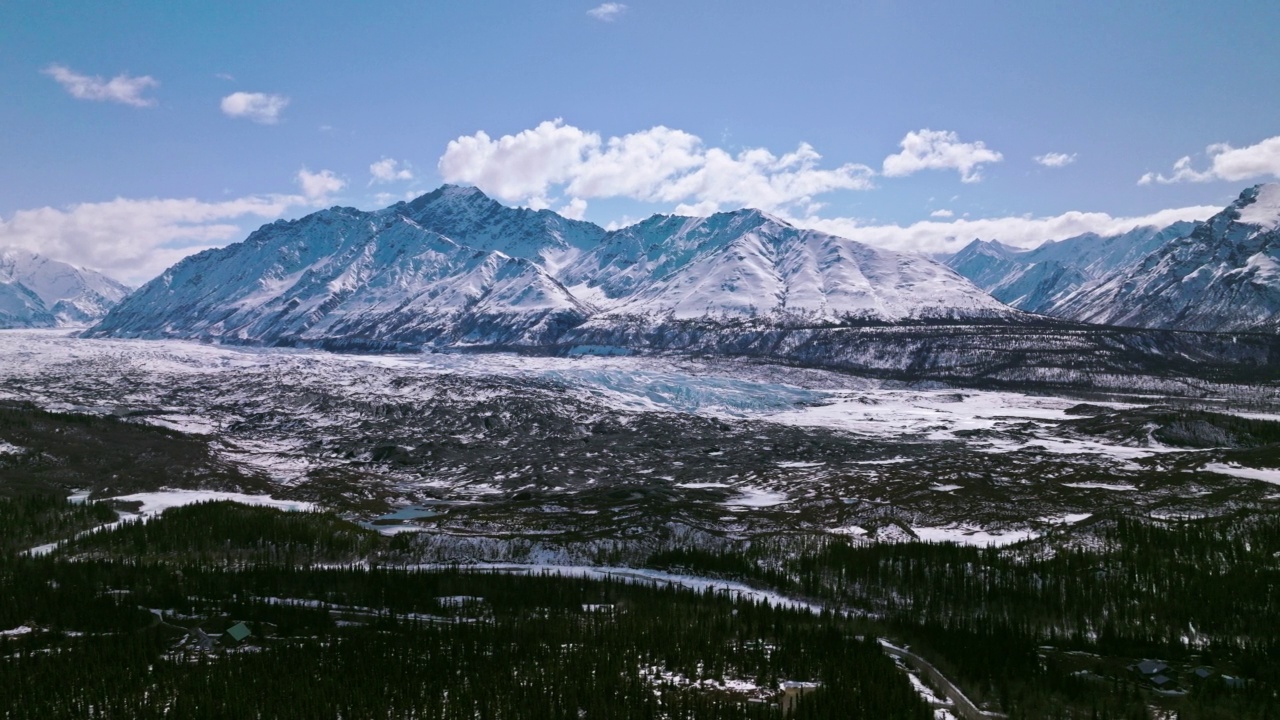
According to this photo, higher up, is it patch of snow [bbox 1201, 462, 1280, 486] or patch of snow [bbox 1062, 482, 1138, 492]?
patch of snow [bbox 1201, 462, 1280, 486]

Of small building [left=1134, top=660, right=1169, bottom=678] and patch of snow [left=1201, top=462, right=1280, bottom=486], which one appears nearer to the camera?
small building [left=1134, top=660, right=1169, bottom=678]

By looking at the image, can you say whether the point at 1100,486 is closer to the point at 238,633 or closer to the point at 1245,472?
the point at 1245,472

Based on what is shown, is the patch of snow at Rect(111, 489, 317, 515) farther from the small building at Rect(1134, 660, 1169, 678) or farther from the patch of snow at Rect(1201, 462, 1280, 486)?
the patch of snow at Rect(1201, 462, 1280, 486)

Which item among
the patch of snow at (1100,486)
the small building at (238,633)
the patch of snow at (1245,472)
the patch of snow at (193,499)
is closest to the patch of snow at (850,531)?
the patch of snow at (1100,486)

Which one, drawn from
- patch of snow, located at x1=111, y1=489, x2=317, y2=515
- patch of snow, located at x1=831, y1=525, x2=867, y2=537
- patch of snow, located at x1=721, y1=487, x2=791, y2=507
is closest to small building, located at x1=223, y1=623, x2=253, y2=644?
patch of snow, located at x1=111, y1=489, x2=317, y2=515

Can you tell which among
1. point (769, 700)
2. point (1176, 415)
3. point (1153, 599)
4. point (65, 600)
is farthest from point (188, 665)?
point (1176, 415)

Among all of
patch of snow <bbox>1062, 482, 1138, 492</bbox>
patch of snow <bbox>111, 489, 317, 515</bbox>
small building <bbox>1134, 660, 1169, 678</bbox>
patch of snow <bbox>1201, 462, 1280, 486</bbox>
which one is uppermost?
patch of snow <bbox>1201, 462, 1280, 486</bbox>

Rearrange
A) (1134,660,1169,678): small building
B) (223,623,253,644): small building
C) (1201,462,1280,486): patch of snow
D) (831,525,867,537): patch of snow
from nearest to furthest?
(1134,660,1169,678): small building, (223,623,253,644): small building, (831,525,867,537): patch of snow, (1201,462,1280,486): patch of snow

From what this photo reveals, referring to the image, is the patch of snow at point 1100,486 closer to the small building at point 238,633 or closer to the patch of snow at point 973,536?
the patch of snow at point 973,536
